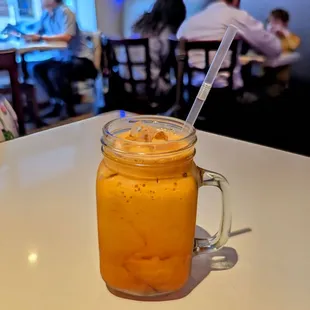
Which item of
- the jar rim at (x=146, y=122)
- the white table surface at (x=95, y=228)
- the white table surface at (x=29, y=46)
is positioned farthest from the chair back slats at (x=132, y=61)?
the jar rim at (x=146, y=122)

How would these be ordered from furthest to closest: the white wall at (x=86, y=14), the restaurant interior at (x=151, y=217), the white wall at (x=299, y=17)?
the white wall at (x=86, y=14) → the white wall at (x=299, y=17) → the restaurant interior at (x=151, y=217)

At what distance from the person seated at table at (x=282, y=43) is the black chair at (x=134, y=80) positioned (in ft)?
2.20

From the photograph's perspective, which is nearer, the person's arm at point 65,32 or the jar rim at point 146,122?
the jar rim at point 146,122

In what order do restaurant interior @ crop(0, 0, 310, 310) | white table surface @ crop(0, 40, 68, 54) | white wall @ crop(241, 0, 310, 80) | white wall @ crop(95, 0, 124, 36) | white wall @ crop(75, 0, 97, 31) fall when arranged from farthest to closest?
1. white wall @ crop(75, 0, 97, 31)
2. white wall @ crop(95, 0, 124, 36)
3. white table surface @ crop(0, 40, 68, 54)
4. white wall @ crop(241, 0, 310, 80)
5. restaurant interior @ crop(0, 0, 310, 310)

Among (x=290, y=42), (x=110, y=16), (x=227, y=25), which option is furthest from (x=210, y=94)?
(x=110, y=16)

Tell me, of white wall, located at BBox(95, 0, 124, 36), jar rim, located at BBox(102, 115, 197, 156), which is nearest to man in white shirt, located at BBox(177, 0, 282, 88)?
white wall, located at BBox(95, 0, 124, 36)

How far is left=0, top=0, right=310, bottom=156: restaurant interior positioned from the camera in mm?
2293

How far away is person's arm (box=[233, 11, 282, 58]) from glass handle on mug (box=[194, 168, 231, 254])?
2.03m

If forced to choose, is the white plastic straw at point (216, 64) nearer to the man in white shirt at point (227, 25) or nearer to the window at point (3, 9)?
the man in white shirt at point (227, 25)

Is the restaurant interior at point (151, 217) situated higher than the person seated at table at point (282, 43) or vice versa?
the restaurant interior at point (151, 217)

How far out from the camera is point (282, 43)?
2.28m

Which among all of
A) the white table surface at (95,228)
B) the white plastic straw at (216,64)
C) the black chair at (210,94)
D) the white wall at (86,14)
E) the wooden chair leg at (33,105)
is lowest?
the wooden chair leg at (33,105)

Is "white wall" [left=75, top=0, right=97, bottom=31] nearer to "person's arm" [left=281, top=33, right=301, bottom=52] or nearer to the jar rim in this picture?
"person's arm" [left=281, top=33, right=301, bottom=52]

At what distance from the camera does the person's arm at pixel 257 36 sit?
2.31 m
